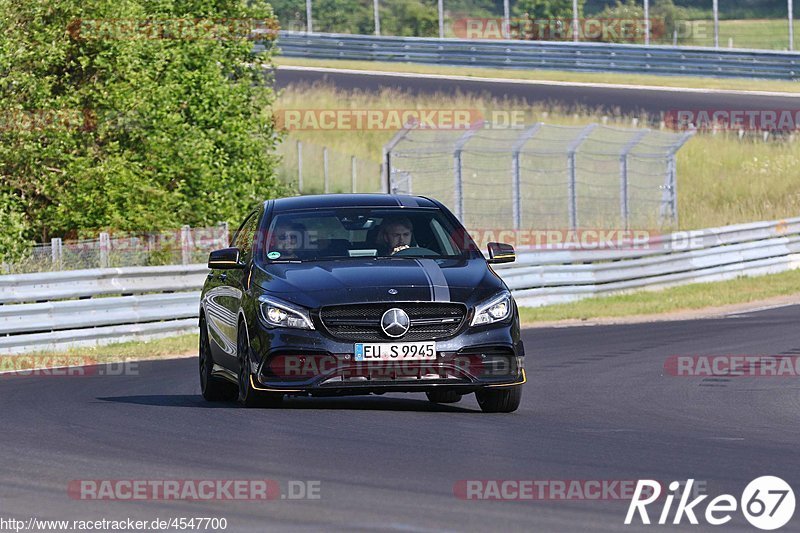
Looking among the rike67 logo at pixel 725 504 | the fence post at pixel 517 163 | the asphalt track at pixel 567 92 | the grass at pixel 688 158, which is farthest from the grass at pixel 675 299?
the rike67 logo at pixel 725 504

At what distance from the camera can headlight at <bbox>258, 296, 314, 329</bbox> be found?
34.8 ft

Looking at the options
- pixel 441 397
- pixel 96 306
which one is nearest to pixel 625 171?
pixel 96 306

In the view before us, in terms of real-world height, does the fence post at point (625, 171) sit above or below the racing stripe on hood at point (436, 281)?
below

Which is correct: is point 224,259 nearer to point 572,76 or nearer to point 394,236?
point 394,236

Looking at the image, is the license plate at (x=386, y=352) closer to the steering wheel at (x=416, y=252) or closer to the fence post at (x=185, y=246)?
the steering wheel at (x=416, y=252)

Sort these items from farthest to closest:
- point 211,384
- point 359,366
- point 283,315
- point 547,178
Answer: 1. point 547,178
2. point 211,384
3. point 283,315
4. point 359,366

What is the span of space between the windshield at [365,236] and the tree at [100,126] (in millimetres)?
13324

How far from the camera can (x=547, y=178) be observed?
3875cm

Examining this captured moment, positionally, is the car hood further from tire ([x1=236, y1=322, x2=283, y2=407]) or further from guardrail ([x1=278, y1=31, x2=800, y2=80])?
guardrail ([x1=278, y1=31, x2=800, y2=80])

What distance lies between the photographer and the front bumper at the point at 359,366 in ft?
34.5

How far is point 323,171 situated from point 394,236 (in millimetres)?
27741

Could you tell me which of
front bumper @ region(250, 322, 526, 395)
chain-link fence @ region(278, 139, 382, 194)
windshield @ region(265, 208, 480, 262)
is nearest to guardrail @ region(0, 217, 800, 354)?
windshield @ region(265, 208, 480, 262)

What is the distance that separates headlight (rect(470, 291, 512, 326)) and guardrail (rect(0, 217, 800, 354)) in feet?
29.9

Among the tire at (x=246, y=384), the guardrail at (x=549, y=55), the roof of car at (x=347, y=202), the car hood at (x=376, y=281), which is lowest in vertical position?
the tire at (x=246, y=384)
